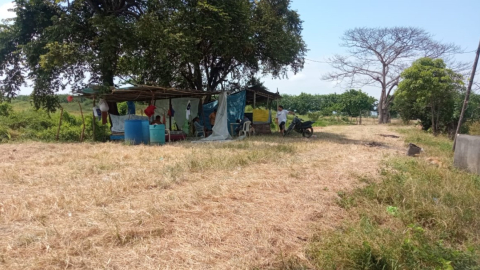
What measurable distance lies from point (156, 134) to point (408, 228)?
27.9 ft

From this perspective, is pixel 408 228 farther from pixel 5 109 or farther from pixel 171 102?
pixel 5 109

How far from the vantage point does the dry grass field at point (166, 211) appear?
2619mm

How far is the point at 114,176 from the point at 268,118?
10.6 m

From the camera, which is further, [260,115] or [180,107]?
[260,115]

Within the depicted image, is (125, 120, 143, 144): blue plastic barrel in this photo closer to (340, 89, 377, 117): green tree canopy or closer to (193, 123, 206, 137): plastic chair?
(193, 123, 206, 137): plastic chair

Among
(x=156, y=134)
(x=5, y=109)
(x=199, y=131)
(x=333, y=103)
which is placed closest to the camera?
(x=156, y=134)

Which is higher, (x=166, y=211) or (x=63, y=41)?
(x=63, y=41)

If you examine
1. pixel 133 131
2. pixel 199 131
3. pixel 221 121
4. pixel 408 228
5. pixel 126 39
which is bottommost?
pixel 408 228

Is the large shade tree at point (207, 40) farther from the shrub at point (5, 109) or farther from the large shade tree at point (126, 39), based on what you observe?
the shrub at point (5, 109)

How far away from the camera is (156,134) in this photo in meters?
10.4

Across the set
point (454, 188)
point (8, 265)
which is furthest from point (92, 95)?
point (454, 188)

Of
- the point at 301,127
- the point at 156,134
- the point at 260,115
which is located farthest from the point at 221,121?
the point at 301,127

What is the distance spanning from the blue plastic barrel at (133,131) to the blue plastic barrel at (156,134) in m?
0.39

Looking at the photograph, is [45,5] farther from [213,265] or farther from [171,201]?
[213,265]
